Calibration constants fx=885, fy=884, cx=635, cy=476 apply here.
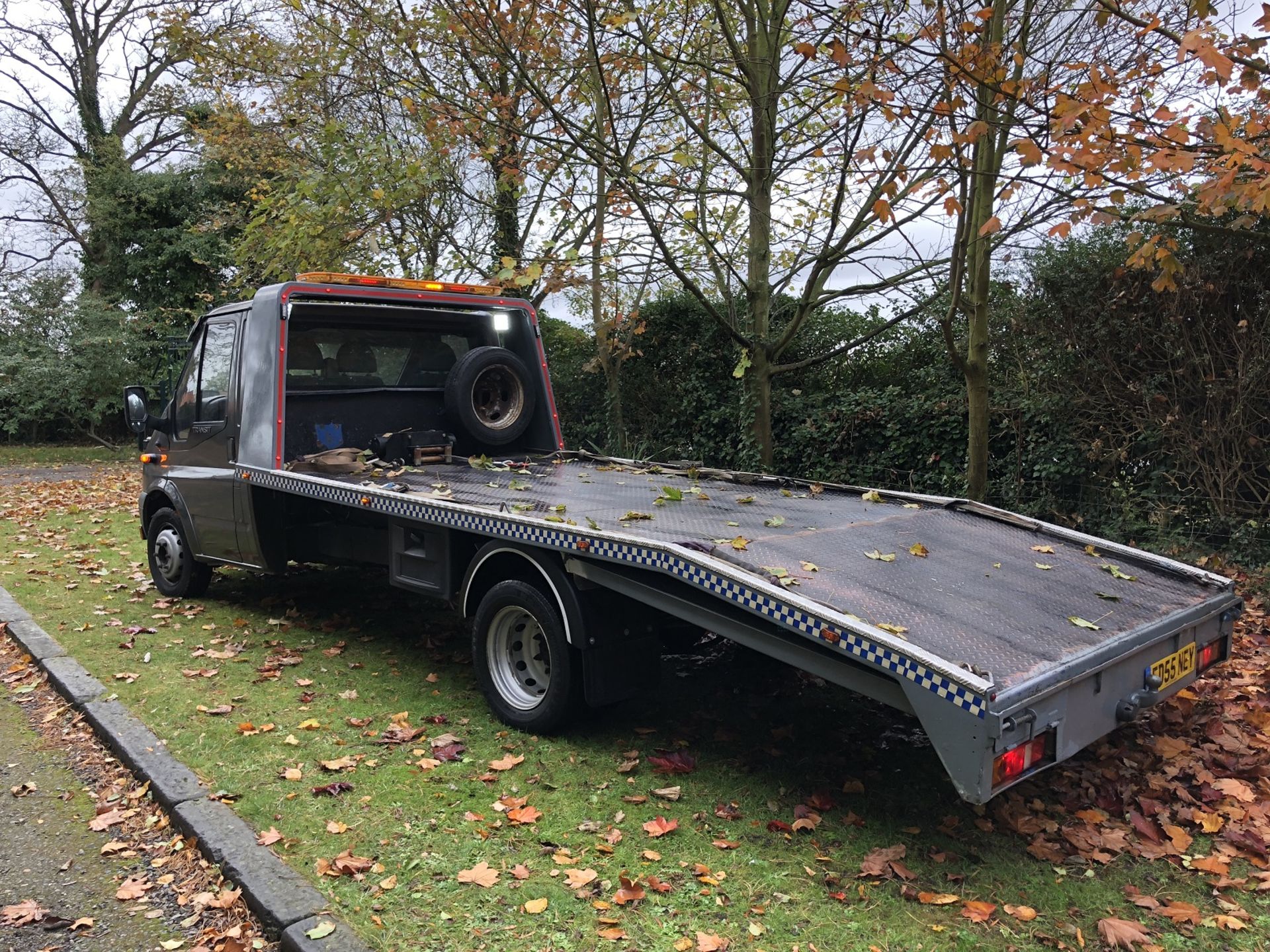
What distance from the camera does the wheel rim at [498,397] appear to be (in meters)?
7.33

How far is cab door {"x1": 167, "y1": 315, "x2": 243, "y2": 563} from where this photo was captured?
670 centimetres

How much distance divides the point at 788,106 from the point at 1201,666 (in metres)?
6.17

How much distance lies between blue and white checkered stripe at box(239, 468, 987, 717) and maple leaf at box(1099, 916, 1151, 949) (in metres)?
0.91

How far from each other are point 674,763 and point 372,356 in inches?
173

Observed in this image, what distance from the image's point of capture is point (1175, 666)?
12.2 feet

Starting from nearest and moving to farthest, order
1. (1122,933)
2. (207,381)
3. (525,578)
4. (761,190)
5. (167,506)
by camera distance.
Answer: (1122,933) < (525,578) < (207,381) < (167,506) < (761,190)

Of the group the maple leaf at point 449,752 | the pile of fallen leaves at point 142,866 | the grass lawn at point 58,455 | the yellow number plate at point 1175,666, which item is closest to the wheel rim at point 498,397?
the maple leaf at point 449,752

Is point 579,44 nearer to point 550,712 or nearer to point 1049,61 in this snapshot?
point 1049,61

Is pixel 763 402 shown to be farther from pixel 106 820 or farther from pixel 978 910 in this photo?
pixel 106 820

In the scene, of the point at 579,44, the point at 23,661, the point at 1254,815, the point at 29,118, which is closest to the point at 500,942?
the point at 1254,815

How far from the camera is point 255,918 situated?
3.13 metres

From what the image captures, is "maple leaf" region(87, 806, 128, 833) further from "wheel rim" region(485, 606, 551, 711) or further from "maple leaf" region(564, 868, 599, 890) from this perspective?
"maple leaf" region(564, 868, 599, 890)

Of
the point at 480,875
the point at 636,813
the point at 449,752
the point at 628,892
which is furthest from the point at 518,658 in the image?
the point at 628,892

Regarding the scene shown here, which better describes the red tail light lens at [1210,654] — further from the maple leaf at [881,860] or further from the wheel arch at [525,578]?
the wheel arch at [525,578]
